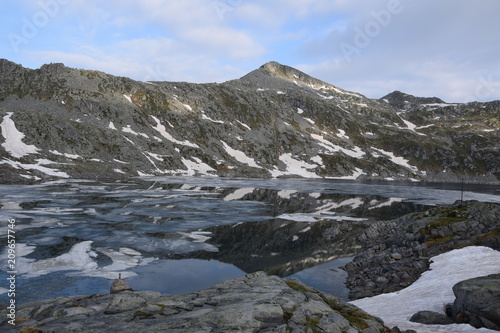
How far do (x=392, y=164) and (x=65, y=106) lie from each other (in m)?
181

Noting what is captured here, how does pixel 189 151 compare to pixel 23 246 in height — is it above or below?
above

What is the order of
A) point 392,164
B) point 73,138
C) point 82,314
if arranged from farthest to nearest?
1. point 392,164
2. point 73,138
3. point 82,314

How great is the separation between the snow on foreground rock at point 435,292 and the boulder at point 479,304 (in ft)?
1.52

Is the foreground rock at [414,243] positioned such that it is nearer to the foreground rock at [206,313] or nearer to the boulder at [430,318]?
the boulder at [430,318]

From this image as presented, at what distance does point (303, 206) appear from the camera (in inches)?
2295

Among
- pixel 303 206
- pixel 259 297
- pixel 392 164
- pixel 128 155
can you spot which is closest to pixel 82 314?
pixel 259 297

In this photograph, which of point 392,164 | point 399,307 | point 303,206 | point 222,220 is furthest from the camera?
point 392,164

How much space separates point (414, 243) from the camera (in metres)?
29.6

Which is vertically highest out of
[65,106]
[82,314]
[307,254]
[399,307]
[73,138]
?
[65,106]

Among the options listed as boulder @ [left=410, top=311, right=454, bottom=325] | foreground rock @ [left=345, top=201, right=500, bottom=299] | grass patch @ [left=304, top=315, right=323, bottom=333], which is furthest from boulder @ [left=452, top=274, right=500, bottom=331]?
foreground rock @ [left=345, top=201, right=500, bottom=299]

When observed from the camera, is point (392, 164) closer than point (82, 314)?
No

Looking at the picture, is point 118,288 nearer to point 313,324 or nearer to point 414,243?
point 313,324

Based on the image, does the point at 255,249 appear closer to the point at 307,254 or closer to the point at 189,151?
the point at 307,254

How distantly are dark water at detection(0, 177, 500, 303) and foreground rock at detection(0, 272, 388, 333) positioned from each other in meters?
9.29
